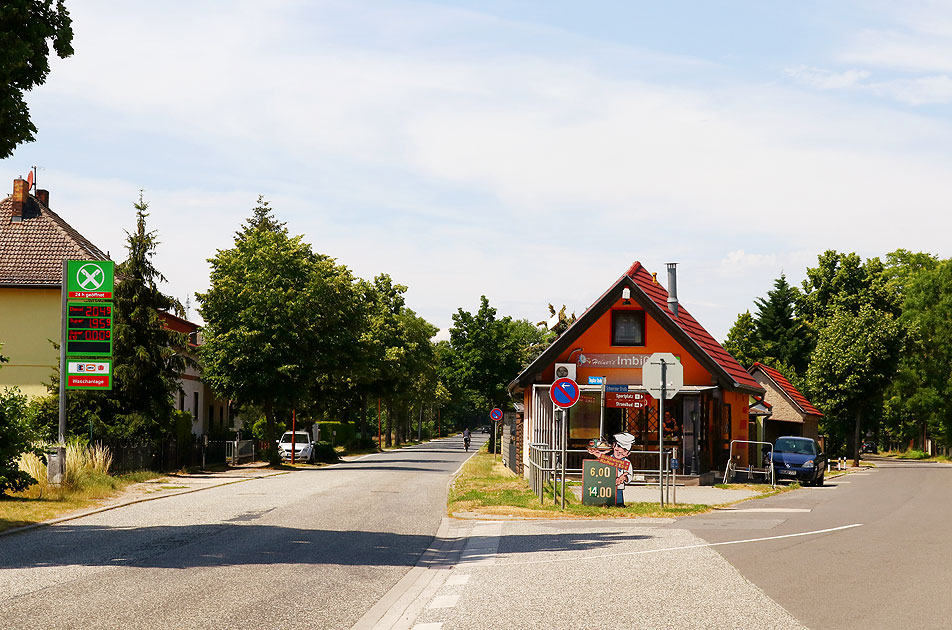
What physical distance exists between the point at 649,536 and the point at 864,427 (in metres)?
53.0

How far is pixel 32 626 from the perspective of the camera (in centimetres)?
825

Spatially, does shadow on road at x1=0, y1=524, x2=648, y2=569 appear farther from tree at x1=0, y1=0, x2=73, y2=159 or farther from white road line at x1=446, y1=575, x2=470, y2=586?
tree at x1=0, y1=0, x2=73, y2=159

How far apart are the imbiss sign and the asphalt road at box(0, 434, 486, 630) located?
1055 centimetres

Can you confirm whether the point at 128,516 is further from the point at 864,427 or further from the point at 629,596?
the point at 864,427

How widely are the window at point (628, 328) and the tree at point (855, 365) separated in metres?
28.4

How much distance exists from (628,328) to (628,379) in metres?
1.60

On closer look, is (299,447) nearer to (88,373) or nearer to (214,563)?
(88,373)

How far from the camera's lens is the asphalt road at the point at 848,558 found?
899 centimetres

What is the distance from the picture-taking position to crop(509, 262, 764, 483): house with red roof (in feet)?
103

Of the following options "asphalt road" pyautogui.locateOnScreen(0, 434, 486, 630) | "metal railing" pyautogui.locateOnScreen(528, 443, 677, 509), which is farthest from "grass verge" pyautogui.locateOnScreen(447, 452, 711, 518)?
"asphalt road" pyautogui.locateOnScreen(0, 434, 486, 630)

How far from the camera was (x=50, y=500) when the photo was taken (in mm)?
20969

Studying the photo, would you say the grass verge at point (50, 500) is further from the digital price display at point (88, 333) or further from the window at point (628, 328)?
the window at point (628, 328)

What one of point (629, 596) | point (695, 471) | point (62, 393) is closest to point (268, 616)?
point (629, 596)

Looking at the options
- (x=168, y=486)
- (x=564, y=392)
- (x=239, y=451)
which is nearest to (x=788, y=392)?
(x=239, y=451)
